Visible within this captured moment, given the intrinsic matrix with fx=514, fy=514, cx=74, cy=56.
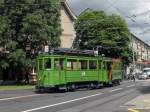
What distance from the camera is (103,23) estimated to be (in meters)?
89.9

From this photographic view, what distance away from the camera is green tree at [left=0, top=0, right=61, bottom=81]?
191 ft

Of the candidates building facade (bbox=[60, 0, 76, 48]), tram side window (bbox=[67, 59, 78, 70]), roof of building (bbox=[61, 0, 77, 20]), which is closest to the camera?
tram side window (bbox=[67, 59, 78, 70])

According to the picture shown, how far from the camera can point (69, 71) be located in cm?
4281

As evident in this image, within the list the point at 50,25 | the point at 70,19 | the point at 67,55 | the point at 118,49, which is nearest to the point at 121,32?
the point at 118,49

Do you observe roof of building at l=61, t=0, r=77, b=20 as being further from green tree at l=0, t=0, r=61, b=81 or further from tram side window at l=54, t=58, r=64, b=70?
tram side window at l=54, t=58, r=64, b=70

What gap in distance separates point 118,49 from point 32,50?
3024 cm

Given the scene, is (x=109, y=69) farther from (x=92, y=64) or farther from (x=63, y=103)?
(x=63, y=103)

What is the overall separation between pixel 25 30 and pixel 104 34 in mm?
32175

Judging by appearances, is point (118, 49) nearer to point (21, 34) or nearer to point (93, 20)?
point (93, 20)

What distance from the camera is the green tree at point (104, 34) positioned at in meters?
88.7

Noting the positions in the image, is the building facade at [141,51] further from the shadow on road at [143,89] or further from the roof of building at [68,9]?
the shadow on road at [143,89]

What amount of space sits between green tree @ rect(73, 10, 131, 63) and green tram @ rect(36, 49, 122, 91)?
37082 millimetres

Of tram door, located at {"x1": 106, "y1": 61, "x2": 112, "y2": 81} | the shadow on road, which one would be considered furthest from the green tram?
the shadow on road

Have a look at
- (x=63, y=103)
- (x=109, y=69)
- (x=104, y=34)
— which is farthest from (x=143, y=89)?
(x=104, y=34)
